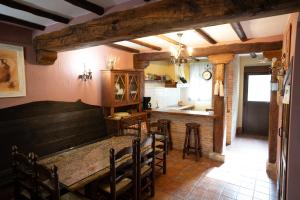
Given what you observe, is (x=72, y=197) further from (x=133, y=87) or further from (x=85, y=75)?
(x=133, y=87)

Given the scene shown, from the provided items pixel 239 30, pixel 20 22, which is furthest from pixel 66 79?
pixel 239 30

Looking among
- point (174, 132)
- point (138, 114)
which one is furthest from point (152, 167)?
point (174, 132)

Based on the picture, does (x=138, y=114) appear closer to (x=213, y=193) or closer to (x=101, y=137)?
(x=101, y=137)

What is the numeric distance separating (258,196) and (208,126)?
5.14 ft

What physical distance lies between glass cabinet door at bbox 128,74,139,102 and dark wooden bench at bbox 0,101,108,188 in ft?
2.70

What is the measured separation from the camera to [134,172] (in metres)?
2.08

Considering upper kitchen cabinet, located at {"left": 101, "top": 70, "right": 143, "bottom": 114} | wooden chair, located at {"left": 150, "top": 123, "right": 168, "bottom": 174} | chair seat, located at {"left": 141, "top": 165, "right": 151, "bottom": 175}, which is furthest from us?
upper kitchen cabinet, located at {"left": 101, "top": 70, "right": 143, "bottom": 114}

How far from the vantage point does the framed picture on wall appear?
92.7 inches

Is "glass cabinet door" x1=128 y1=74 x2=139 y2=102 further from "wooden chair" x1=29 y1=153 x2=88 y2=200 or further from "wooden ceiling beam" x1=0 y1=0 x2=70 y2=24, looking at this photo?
"wooden chair" x1=29 y1=153 x2=88 y2=200

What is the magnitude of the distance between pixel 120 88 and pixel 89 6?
2057mm

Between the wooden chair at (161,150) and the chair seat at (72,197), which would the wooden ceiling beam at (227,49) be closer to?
the wooden chair at (161,150)


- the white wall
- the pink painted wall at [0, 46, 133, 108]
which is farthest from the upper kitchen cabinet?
the white wall

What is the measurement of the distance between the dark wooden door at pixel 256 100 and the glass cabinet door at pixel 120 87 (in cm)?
399

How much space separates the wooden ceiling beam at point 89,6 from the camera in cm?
173
